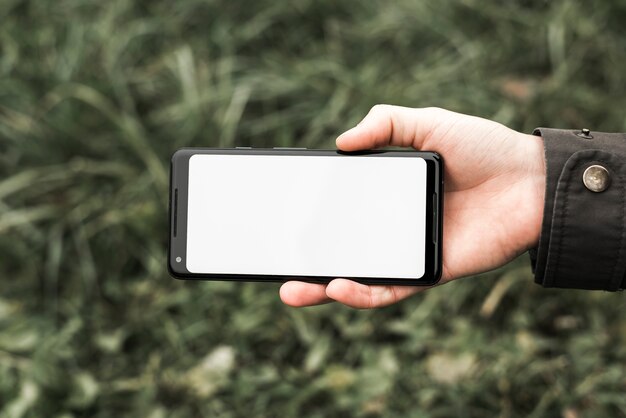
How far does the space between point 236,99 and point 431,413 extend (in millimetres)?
1307

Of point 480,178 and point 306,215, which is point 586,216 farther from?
point 306,215

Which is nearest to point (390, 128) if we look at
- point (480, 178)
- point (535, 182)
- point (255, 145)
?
point (480, 178)

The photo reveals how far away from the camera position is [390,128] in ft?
4.84

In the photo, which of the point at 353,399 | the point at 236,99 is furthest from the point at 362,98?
the point at 353,399

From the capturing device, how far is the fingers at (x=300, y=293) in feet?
4.64

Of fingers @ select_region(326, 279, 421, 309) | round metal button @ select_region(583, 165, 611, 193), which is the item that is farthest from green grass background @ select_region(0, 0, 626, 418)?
round metal button @ select_region(583, 165, 611, 193)

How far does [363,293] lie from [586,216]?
20.5 inches

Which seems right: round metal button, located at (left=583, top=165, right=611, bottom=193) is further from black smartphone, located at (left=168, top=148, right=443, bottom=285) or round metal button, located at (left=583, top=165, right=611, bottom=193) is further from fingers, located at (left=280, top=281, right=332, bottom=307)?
fingers, located at (left=280, top=281, right=332, bottom=307)

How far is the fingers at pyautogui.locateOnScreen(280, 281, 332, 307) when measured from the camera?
4.64ft

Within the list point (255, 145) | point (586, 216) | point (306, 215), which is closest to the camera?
point (586, 216)

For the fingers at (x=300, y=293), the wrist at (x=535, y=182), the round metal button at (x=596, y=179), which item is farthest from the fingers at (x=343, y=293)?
the round metal button at (x=596, y=179)

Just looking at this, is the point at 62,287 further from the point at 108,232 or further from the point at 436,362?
the point at 436,362

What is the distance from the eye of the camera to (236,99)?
7.56 feet

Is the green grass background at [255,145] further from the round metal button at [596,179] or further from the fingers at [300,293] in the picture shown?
the round metal button at [596,179]
